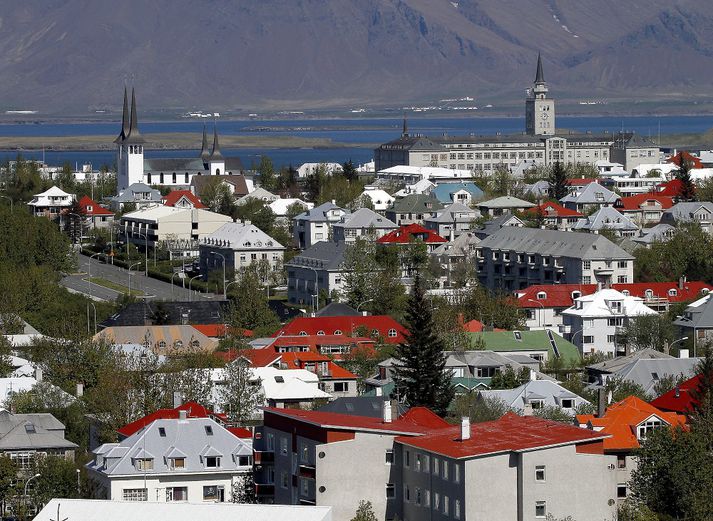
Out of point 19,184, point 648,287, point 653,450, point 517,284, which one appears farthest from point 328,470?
point 19,184

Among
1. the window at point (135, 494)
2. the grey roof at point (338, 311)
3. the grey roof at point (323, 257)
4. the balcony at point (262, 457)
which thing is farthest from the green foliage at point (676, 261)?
the window at point (135, 494)

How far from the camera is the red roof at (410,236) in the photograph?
96.4 meters

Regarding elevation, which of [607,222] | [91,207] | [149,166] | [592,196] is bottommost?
[607,222]

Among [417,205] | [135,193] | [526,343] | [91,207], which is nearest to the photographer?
[526,343]

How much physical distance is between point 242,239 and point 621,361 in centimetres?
4167

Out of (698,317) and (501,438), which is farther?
(698,317)

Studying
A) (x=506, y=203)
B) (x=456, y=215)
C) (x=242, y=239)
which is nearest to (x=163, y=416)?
(x=242, y=239)

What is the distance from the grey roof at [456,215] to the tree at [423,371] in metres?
52.7

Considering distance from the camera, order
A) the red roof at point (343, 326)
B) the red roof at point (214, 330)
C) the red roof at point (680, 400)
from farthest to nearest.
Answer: the red roof at point (214, 330) < the red roof at point (343, 326) < the red roof at point (680, 400)

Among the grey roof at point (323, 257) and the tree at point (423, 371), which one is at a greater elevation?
the grey roof at point (323, 257)

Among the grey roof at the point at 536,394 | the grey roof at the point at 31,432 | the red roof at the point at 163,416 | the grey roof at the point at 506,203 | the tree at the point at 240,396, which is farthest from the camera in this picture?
the grey roof at the point at 506,203

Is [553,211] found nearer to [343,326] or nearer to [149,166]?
[343,326]

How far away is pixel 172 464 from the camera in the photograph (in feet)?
134

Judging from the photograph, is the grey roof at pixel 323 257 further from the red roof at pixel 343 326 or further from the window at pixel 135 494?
the window at pixel 135 494
